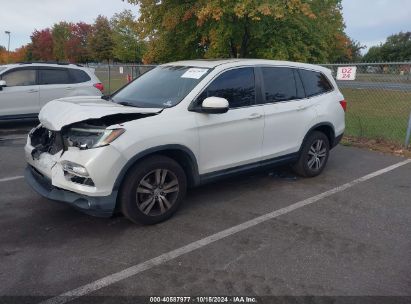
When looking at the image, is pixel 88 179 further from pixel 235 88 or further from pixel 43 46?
pixel 43 46

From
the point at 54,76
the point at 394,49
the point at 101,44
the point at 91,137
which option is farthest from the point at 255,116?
the point at 394,49

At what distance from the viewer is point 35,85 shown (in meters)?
9.44

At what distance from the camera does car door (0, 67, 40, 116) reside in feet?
29.6

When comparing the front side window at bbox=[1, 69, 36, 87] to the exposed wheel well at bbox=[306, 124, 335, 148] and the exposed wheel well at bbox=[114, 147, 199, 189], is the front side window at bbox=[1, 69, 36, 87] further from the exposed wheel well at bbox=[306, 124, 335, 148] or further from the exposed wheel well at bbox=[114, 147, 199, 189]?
the exposed wheel well at bbox=[306, 124, 335, 148]

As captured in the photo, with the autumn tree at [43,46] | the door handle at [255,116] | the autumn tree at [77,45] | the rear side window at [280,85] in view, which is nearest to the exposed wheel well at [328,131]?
the rear side window at [280,85]

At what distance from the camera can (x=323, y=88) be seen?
5.89 metres

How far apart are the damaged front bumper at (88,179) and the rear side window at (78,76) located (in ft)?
22.3

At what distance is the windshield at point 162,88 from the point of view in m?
4.30

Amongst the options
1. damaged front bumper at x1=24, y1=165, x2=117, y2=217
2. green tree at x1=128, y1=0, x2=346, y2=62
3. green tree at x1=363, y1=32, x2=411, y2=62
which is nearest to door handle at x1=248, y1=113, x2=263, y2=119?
damaged front bumper at x1=24, y1=165, x2=117, y2=217

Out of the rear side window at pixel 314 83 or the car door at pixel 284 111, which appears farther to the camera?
the rear side window at pixel 314 83

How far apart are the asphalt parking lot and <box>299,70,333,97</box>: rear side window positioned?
1482 mm

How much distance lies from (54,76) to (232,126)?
7013mm

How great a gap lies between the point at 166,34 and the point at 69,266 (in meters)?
12.8

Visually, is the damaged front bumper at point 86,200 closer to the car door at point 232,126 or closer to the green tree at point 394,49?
the car door at point 232,126
